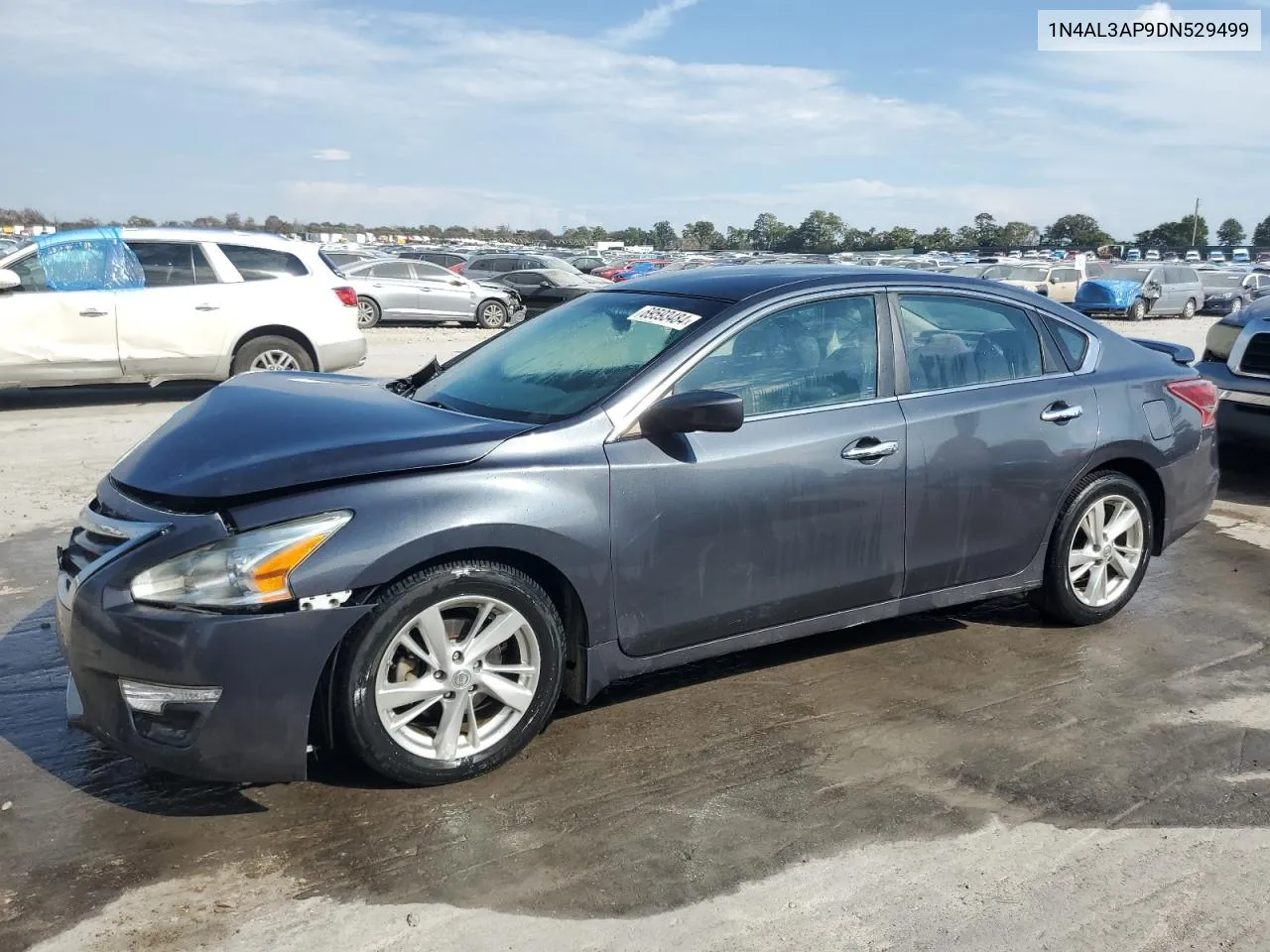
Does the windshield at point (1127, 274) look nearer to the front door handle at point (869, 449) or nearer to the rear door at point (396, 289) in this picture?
the rear door at point (396, 289)

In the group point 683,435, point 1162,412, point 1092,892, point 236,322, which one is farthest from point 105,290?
point 1092,892

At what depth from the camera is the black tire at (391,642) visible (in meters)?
3.31

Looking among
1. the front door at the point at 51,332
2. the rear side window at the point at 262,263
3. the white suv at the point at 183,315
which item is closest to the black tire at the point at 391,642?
the white suv at the point at 183,315

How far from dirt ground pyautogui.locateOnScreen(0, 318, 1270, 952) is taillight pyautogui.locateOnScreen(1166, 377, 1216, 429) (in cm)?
117

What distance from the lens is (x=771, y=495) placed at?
3.99 m

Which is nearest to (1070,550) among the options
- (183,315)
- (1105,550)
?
(1105,550)

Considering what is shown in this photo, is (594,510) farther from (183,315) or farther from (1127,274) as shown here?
(1127,274)

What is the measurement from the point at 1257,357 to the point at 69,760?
8.17 metres

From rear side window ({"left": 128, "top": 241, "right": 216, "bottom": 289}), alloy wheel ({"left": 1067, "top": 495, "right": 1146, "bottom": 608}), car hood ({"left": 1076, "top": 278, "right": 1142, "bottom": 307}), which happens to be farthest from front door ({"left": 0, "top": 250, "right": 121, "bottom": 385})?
car hood ({"left": 1076, "top": 278, "right": 1142, "bottom": 307})

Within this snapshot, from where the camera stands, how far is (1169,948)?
2.83 m

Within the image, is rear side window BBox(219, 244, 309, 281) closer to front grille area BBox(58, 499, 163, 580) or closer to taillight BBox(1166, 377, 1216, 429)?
front grille area BBox(58, 499, 163, 580)

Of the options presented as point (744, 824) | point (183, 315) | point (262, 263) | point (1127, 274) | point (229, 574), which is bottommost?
point (744, 824)

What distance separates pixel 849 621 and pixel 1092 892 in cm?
146

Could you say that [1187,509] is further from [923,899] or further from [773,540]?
[923,899]
